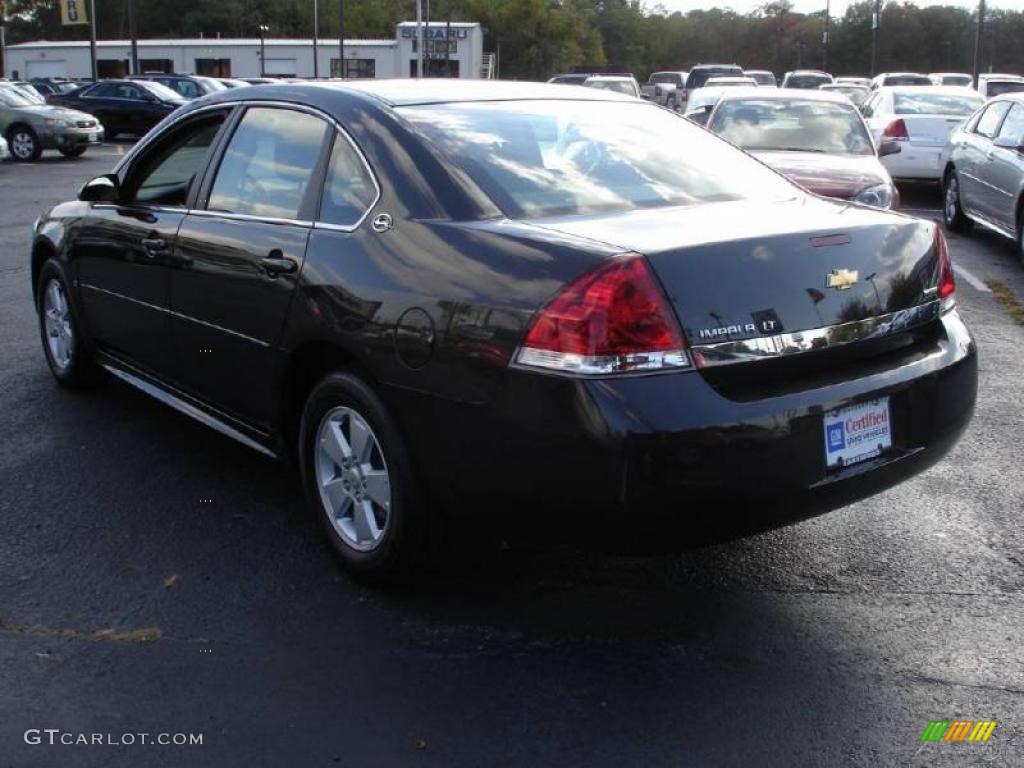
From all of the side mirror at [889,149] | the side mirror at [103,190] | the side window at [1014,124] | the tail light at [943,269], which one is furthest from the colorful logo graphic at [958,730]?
the side window at [1014,124]

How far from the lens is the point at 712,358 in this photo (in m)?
3.24

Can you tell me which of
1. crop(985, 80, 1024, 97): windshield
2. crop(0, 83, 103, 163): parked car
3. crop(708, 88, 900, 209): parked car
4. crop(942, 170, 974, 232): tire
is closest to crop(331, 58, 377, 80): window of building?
crop(985, 80, 1024, 97): windshield

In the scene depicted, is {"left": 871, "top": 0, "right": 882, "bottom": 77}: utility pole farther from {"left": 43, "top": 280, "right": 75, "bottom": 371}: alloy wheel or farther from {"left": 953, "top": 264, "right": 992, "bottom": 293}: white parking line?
{"left": 43, "top": 280, "right": 75, "bottom": 371}: alloy wheel

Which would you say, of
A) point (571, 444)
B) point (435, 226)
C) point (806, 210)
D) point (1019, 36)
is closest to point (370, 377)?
point (435, 226)

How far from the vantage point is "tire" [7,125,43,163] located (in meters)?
24.5

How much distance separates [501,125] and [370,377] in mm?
1087

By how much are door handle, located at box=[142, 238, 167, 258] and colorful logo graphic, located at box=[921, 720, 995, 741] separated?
346 cm

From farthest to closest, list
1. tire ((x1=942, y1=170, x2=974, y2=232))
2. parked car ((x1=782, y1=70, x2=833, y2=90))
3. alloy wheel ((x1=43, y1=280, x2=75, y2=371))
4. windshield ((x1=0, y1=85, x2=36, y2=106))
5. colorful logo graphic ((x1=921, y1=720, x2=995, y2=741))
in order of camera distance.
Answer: parked car ((x1=782, y1=70, x2=833, y2=90)) → windshield ((x1=0, y1=85, x2=36, y2=106)) → tire ((x1=942, y1=170, x2=974, y2=232)) → alloy wheel ((x1=43, y1=280, x2=75, y2=371)) → colorful logo graphic ((x1=921, y1=720, x2=995, y2=741))

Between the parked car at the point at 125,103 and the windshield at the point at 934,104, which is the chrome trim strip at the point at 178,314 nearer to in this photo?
the windshield at the point at 934,104

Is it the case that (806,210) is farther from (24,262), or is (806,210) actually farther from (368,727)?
(24,262)

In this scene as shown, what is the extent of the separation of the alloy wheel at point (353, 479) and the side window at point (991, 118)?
987cm

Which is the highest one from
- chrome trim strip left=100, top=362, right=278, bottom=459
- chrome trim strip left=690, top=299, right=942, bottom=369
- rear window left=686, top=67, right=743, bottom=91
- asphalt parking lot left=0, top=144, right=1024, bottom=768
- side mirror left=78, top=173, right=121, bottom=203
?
rear window left=686, top=67, right=743, bottom=91

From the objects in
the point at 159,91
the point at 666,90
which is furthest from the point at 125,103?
the point at 666,90

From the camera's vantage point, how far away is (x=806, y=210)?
391 centimetres
